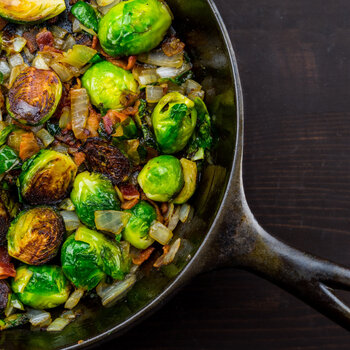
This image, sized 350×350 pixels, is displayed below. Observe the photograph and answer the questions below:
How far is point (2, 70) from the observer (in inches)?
119

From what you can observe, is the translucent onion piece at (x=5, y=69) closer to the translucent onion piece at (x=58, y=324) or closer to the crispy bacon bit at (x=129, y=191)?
the crispy bacon bit at (x=129, y=191)

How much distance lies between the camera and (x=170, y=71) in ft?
10.0

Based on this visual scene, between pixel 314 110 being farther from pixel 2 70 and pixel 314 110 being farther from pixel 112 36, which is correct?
pixel 2 70

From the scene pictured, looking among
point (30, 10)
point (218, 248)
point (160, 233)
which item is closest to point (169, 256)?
point (160, 233)

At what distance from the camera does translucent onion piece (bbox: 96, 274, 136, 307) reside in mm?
2939

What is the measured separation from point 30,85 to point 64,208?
0.76 meters

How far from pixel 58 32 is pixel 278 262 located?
6.42 feet

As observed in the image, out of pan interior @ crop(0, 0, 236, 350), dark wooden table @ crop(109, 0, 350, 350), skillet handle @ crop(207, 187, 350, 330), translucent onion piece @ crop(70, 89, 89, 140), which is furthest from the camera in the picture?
dark wooden table @ crop(109, 0, 350, 350)

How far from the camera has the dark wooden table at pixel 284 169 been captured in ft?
11.0

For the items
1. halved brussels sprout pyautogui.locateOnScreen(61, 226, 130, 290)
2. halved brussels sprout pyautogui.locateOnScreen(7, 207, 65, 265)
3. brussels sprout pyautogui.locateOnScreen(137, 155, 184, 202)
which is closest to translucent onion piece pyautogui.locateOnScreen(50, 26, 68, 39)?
brussels sprout pyautogui.locateOnScreen(137, 155, 184, 202)

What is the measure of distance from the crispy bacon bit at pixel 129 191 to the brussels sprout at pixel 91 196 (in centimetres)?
7

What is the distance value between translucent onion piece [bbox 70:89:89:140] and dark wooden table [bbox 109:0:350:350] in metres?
1.15

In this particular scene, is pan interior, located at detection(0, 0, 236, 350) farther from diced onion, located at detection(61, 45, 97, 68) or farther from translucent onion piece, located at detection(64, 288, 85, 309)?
diced onion, located at detection(61, 45, 97, 68)

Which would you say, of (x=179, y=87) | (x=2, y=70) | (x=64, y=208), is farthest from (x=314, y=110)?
(x=2, y=70)
